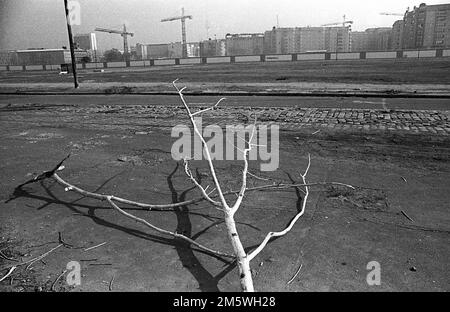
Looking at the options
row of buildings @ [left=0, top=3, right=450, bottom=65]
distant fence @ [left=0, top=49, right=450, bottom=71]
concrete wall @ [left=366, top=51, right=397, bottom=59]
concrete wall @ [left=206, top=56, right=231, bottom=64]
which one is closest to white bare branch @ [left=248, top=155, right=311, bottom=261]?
distant fence @ [left=0, top=49, right=450, bottom=71]

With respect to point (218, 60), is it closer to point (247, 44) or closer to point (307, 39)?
point (247, 44)

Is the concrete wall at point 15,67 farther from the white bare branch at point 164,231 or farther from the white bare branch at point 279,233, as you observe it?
the white bare branch at point 279,233

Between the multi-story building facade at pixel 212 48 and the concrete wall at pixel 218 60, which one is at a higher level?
the multi-story building facade at pixel 212 48

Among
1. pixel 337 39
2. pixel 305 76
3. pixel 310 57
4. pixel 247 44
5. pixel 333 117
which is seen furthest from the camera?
pixel 247 44

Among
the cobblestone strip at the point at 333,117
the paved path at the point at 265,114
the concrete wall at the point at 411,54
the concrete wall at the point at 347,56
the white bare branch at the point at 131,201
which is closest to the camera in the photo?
the white bare branch at the point at 131,201

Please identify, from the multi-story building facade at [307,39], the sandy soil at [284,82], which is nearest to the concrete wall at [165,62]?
the sandy soil at [284,82]

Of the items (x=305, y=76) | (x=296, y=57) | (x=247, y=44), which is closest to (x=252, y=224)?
(x=305, y=76)

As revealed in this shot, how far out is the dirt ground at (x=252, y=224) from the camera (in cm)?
362

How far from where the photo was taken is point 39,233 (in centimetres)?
465

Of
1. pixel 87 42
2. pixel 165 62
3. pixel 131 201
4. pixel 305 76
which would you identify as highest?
pixel 87 42

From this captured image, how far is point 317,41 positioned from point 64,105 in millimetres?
144294

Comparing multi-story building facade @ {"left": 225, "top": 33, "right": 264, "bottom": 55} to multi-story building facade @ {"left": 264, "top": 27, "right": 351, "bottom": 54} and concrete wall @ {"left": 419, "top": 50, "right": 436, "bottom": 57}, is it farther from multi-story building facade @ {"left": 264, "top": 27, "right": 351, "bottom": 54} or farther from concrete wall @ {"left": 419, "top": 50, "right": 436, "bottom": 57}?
concrete wall @ {"left": 419, "top": 50, "right": 436, "bottom": 57}

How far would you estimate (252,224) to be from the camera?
4781mm

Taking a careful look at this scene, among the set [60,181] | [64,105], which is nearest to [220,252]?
[60,181]
